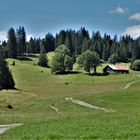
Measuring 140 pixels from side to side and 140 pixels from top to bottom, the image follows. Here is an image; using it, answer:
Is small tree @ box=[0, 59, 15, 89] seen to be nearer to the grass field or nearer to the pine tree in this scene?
the pine tree

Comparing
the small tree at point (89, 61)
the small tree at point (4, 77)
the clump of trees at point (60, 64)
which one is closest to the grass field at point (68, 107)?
the clump of trees at point (60, 64)

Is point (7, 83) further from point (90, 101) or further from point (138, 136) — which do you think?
point (138, 136)

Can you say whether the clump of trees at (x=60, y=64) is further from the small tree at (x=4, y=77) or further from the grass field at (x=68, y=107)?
the small tree at (x=4, y=77)

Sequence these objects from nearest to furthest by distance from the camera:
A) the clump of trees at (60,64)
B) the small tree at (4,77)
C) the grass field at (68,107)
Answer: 1. the grass field at (68,107)
2. the small tree at (4,77)
3. the clump of trees at (60,64)

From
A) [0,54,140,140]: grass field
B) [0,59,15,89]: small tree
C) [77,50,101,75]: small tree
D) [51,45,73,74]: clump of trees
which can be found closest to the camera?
[0,54,140,140]: grass field

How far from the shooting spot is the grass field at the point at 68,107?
31.3 m

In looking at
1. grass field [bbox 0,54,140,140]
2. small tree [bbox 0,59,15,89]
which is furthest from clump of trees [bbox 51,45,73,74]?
small tree [bbox 0,59,15,89]

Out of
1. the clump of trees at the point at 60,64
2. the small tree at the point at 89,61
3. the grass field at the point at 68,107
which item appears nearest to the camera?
the grass field at the point at 68,107

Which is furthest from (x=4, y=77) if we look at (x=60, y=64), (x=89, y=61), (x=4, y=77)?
(x=89, y=61)

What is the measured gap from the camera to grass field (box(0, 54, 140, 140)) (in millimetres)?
31297

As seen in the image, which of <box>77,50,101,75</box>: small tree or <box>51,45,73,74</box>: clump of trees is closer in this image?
<box>77,50,101,75</box>: small tree

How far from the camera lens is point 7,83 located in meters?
131

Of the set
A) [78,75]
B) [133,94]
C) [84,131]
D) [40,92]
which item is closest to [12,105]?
[133,94]

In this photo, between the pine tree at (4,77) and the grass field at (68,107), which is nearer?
the grass field at (68,107)
